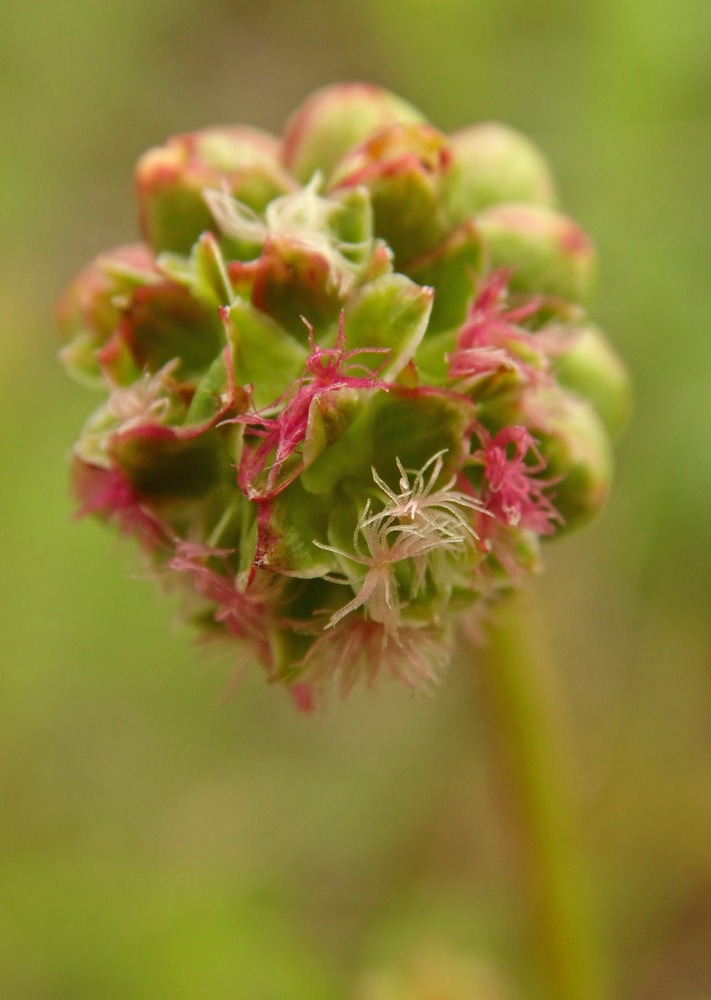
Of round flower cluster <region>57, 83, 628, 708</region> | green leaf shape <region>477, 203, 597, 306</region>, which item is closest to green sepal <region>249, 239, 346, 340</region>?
round flower cluster <region>57, 83, 628, 708</region>

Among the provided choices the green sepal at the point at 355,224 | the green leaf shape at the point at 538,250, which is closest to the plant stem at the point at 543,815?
the green leaf shape at the point at 538,250

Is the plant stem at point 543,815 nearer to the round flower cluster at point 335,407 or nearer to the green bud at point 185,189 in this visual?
the round flower cluster at point 335,407

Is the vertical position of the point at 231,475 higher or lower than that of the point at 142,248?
lower

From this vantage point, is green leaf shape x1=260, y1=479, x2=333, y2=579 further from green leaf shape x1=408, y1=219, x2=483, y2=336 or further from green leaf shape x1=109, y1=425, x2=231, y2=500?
green leaf shape x1=408, y1=219, x2=483, y2=336

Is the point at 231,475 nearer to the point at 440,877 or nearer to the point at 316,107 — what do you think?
the point at 316,107

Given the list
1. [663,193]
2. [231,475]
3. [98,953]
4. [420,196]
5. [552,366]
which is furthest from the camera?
[663,193]

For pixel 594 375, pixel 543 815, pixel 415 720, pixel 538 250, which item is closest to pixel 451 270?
pixel 538 250

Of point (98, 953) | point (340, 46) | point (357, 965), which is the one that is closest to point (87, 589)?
point (98, 953)
